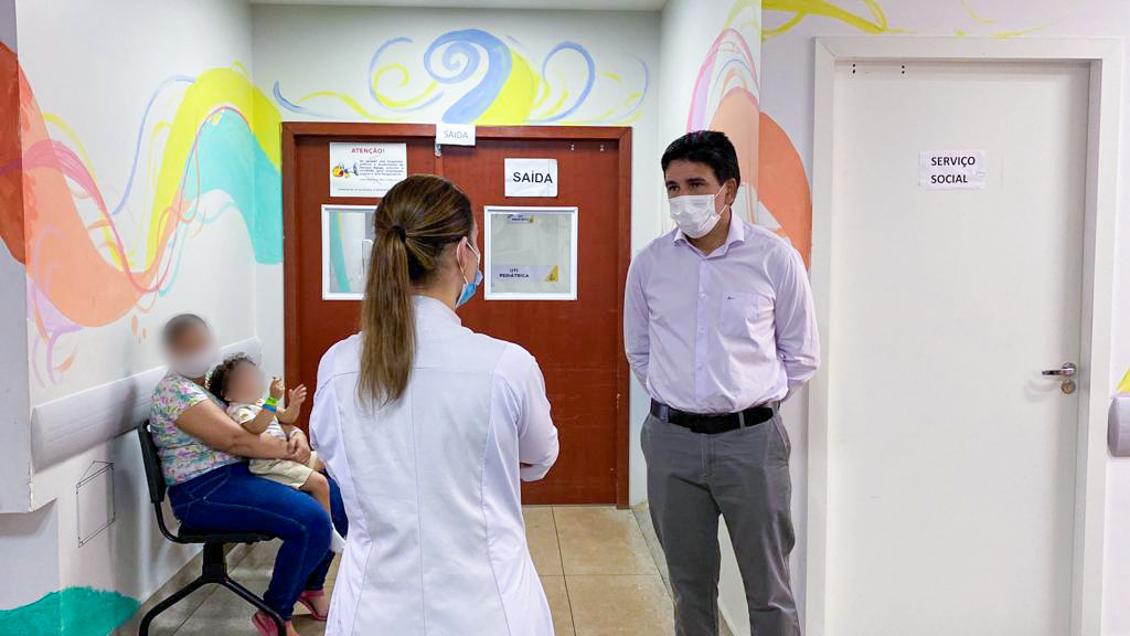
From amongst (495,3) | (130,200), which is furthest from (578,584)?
(495,3)

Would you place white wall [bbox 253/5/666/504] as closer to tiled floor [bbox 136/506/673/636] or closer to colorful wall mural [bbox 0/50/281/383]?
colorful wall mural [bbox 0/50/281/383]

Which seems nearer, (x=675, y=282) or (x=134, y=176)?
(x=675, y=282)

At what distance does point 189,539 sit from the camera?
266cm

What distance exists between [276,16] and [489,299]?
1.65m

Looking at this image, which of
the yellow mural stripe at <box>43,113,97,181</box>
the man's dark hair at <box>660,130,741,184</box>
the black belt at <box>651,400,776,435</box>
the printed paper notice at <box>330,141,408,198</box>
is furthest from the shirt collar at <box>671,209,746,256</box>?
the printed paper notice at <box>330,141,408,198</box>

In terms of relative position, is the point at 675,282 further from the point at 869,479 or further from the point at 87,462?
the point at 87,462

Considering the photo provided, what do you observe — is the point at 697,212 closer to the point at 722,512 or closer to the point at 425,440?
the point at 722,512

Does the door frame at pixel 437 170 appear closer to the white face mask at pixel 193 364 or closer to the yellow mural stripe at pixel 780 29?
the white face mask at pixel 193 364

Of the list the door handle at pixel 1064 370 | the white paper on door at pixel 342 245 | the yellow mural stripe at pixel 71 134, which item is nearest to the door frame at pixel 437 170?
the white paper on door at pixel 342 245

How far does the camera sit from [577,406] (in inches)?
167

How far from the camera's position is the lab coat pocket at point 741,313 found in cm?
215

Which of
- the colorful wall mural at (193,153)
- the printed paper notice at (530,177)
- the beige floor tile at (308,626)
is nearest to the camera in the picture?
the colorful wall mural at (193,153)

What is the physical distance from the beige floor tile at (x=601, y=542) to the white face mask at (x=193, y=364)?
5.29ft

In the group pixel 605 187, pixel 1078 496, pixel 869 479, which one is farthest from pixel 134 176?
pixel 1078 496
